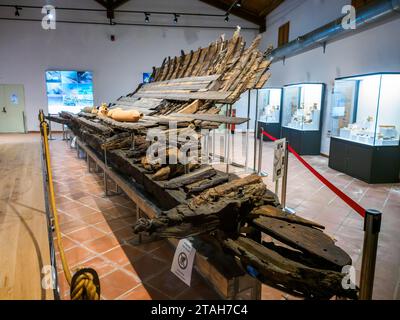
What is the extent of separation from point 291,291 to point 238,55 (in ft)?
14.4

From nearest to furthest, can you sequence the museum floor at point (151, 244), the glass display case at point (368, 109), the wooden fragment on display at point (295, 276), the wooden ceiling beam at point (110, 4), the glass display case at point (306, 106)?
the wooden fragment on display at point (295, 276) → the museum floor at point (151, 244) → the glass display case at point (368, 109) → the glass display case at point (306, 106) → the wooden ceiling beam at point (110, 4)

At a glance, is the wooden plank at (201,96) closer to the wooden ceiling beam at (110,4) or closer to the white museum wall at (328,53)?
the white museum wall at (328,53)

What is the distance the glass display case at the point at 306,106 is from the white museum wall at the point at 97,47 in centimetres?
726

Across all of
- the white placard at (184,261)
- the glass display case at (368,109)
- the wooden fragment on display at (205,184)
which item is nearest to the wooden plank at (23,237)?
the white placard at (184,261)

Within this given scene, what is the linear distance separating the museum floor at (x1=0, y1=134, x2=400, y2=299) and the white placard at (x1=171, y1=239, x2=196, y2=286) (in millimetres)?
680

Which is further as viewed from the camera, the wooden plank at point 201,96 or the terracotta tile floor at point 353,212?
the wooden plank at point 201,96

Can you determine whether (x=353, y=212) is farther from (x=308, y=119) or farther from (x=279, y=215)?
(x=308, y=119)

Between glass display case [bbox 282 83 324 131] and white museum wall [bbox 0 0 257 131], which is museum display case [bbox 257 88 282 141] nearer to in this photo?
glass display case [bbox 282 83 324 131]

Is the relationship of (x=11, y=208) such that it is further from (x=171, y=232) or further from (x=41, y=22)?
(x=41, y=22)

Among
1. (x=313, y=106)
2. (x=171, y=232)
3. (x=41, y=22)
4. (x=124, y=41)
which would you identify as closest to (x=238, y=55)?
(x=171, y=232)

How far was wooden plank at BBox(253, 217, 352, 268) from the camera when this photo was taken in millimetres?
1555

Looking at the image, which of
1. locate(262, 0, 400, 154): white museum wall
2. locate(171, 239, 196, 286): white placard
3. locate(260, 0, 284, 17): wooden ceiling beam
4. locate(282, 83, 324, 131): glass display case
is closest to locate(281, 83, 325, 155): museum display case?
locate(282, 83, 324, 131): glass display case

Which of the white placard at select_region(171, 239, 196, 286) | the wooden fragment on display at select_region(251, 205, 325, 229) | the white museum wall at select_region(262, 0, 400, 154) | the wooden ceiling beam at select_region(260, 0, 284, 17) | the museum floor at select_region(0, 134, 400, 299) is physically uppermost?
the wooden ceiling beam at select_region(260, 0, 284, 17)

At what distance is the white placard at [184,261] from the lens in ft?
6.69
